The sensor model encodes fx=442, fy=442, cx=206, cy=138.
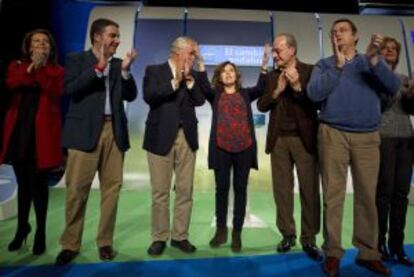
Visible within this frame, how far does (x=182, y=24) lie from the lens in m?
6.22

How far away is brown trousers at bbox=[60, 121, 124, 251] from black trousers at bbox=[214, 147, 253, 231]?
772 mm

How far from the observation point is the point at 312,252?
326cm

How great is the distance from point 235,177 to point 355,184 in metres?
0.92

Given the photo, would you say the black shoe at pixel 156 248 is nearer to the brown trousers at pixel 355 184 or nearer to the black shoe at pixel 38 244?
the black shoe at pixel 38 244

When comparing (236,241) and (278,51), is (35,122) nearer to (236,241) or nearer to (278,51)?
(236,241)

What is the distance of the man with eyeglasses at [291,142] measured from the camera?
10.7ft

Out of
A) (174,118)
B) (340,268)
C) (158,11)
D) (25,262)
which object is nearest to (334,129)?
(340,268)

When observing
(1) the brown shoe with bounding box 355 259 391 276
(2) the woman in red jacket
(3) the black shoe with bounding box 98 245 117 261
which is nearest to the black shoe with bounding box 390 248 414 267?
(1) the brown shoe with bounding box 355 259 391 276

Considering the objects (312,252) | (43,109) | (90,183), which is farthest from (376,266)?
(43,109)

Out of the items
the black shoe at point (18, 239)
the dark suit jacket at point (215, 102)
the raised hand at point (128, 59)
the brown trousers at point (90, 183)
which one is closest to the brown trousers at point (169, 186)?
the dark suit jacket at point (215, 102)

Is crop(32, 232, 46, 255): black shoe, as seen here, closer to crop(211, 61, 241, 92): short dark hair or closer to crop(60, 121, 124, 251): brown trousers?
crop(60, 121, 124, 251): brown trousers

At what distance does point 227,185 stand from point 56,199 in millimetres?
2735

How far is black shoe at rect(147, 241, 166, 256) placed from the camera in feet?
10.9

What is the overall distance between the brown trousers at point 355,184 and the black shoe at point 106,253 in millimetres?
1530
